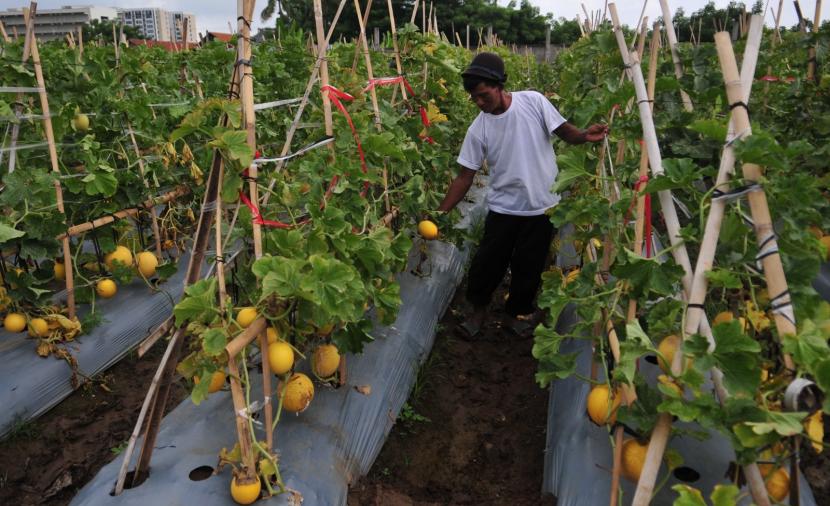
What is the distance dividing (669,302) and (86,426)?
3.08 metres

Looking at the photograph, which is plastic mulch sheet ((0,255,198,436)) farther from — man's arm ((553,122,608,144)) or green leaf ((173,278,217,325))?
man's arm ((553,122,608,144))

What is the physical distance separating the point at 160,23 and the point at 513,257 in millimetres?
27068

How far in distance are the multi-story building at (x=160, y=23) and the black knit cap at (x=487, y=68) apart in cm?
570

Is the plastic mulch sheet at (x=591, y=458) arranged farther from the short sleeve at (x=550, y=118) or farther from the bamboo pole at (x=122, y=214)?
the bamboo pole at (x=122, y=214)

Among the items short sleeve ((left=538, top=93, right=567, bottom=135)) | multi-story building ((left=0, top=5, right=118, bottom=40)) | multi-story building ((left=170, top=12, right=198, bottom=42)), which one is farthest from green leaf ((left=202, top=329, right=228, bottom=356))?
multi-story building ((left=0, top=5, right=118, bottom=40))

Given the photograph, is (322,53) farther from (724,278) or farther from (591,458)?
(591,458)

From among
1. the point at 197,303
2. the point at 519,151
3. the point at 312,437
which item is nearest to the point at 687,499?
the point at 312,437

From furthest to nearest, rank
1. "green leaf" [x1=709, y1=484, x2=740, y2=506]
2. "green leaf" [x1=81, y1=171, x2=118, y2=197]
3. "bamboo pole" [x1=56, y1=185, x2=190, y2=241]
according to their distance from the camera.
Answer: "bamboo pole" [x1=56, y1=185, x2=190, y2=241]
"green leaf" [x1=81, y1=171, x2=118, y2=197]
"green leaf" [x1=709, y1=484, x2=740, y2=506]

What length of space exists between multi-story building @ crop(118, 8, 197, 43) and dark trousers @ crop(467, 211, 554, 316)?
5748 millimetres

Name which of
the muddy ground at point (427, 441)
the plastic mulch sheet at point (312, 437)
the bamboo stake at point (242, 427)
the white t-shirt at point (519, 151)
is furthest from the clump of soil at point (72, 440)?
the white t-shirt at point (519, 151)

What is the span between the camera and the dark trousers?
403cm

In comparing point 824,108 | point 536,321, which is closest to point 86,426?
point 536,321

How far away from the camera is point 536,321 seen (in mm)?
4480

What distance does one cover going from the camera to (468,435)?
3.34m
